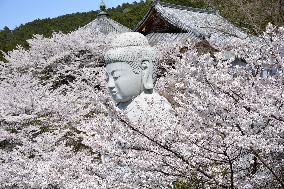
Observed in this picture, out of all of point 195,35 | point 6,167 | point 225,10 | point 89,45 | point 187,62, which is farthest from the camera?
point 195,35

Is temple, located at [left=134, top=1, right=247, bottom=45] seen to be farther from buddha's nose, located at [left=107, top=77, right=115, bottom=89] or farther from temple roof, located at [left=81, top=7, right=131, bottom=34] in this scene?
buddha's nose, located at [left=107, top=77, right=115, bottom=89]

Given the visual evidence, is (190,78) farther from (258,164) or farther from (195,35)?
(195,35)

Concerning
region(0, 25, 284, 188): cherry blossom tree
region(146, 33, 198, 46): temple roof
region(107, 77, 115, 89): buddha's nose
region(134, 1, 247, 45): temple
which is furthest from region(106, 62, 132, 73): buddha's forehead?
region(146, 33, 198, 46): temple roof

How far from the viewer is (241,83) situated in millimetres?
3252

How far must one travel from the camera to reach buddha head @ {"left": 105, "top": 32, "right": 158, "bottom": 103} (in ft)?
15.8

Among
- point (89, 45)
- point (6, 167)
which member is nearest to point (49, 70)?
point (89, 45)

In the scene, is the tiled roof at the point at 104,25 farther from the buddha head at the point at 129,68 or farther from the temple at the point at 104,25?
the buddha head at the point at 129,68

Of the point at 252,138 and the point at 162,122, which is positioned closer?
the point at 252,138

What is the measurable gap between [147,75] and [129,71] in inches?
8.1

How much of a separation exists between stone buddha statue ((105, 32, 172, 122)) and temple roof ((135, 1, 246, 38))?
1474cm

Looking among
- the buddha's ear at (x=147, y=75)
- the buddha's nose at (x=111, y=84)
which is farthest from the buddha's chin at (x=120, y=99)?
the buddha's ear at (x=147, y=75)

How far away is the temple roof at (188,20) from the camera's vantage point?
2044 cm

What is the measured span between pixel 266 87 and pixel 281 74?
0.15 m

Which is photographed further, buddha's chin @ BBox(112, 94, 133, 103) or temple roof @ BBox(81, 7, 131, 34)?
temple roof @ BBox(81, 7, 131, 34)
